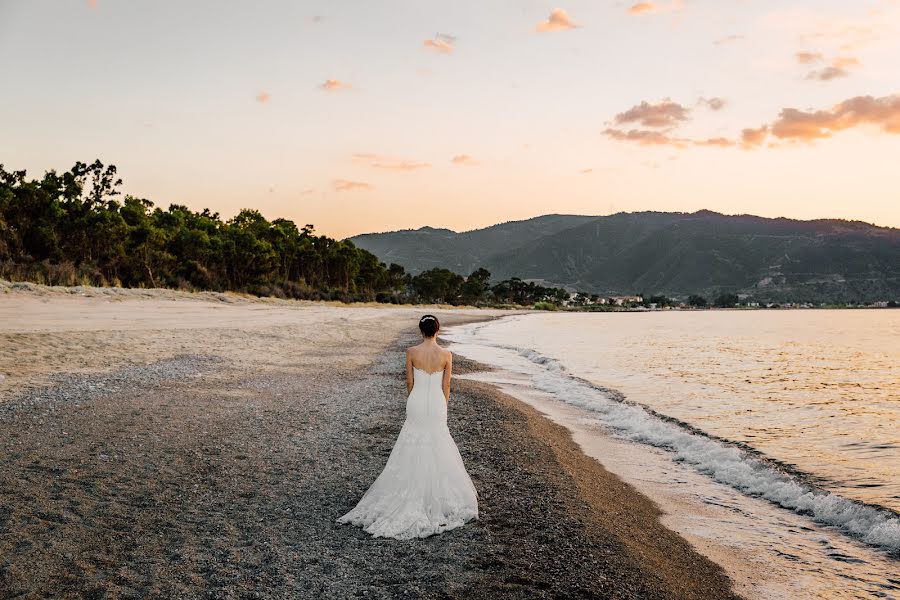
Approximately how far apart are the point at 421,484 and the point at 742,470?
7.03m

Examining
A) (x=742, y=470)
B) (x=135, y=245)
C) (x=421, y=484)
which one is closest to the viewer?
(x=421, y=484)

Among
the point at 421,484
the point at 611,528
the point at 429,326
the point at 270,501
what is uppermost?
the point at 429,326

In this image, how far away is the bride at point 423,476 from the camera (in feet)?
23.1

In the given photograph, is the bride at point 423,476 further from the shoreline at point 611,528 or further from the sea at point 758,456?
the sea at point 758,456

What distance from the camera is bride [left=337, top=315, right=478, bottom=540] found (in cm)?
705

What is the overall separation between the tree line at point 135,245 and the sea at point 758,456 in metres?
38.0

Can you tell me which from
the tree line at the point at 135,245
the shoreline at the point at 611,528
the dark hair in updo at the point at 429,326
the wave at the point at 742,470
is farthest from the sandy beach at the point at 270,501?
the tree line at the point at 135,245

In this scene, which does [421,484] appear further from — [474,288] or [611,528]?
[474,288]

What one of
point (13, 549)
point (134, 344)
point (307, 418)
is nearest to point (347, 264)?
point (134, 344)

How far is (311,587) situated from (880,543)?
7.30 meters

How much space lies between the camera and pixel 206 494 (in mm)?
7961

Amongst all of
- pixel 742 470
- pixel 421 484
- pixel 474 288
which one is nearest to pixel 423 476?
pixel 421 484

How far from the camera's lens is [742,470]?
1127cm

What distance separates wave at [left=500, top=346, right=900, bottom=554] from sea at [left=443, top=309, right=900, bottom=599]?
0.03 meters
